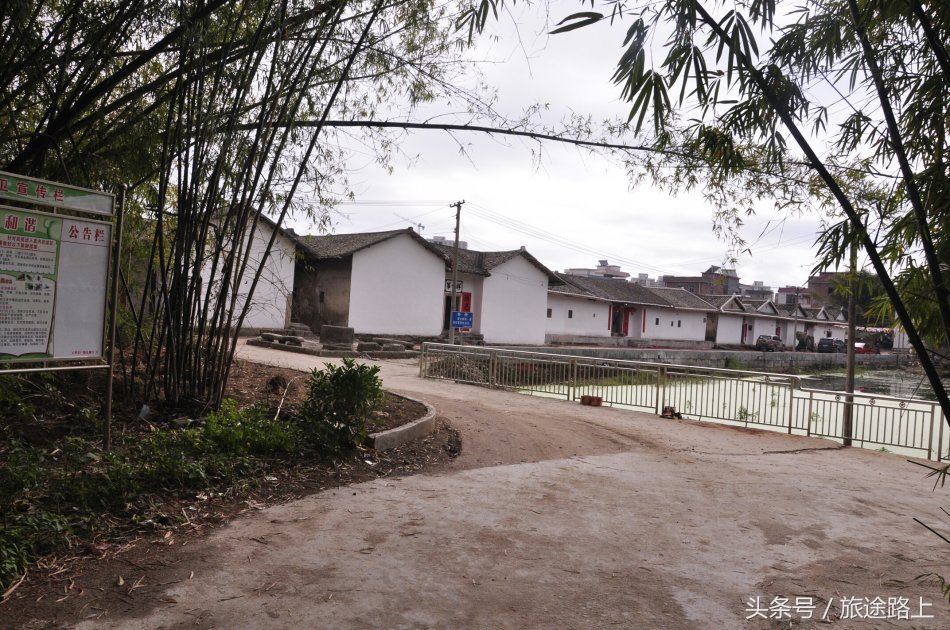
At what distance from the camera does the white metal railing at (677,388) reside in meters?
10.5

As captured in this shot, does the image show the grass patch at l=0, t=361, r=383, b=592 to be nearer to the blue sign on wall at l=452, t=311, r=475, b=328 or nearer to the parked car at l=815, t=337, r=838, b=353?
the blue sign on wall at l=452, t=311, r=475, b=328

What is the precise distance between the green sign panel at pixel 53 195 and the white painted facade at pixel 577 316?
3126cm

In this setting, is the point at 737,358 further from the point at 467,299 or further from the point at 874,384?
the point at 467,299

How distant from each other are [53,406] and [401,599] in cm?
477

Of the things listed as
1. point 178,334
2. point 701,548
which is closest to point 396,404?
point 178,334

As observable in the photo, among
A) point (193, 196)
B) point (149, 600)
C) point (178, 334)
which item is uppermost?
point (193, 196)

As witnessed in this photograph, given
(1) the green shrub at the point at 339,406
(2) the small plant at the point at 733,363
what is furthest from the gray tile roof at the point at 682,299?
(1) the green shrub at the point at 339,406

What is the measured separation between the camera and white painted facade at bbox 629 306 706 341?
139 feet

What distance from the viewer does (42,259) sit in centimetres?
463

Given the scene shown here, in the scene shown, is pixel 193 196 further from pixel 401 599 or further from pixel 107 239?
pixel 401 599

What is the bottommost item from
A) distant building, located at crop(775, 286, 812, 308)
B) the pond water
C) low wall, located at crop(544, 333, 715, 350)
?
the pond water

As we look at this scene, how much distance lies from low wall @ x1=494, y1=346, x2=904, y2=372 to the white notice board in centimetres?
2207

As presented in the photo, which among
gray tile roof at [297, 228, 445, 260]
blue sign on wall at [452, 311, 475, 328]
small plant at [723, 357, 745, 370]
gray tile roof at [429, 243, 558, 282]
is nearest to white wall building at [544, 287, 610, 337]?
gray tile roof at [429, 243, 558, 282]

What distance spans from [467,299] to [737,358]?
16244mm
